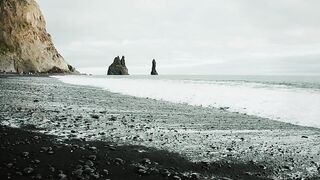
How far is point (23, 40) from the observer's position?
416ft

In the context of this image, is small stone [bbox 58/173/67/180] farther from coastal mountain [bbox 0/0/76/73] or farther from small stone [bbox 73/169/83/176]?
coastal mountain [bbox 0/0/76/73]

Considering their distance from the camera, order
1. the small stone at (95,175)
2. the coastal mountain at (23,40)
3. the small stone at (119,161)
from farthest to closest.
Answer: the coastal mountain at (23,40)
the small stone at (119,161)
the small stone at (95,175)

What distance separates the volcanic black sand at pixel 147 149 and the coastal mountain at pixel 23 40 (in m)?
112

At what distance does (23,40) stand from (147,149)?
128 meters

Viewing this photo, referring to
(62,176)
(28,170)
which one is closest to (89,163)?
(62,176)

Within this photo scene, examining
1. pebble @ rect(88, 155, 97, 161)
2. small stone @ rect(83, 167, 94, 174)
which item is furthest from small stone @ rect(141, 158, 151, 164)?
small stone @ rect(83, 167, 94, 174)

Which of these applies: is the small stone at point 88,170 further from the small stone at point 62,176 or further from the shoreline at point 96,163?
the small stone at point 62,176

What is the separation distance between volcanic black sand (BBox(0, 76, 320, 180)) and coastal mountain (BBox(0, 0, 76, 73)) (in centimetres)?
11195

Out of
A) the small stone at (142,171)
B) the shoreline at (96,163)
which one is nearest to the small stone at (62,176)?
the shoreline at (96,163)

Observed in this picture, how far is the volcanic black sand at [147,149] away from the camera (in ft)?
28.1

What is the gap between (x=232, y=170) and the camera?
956 centimetres

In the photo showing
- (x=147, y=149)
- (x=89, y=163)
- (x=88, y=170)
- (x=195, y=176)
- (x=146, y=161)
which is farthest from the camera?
(x=147, y=149)

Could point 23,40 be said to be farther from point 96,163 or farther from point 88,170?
point 88,170

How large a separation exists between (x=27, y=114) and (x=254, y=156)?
11708 millimetres
